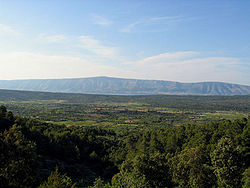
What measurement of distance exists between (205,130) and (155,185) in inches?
1382

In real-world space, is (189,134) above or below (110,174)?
above

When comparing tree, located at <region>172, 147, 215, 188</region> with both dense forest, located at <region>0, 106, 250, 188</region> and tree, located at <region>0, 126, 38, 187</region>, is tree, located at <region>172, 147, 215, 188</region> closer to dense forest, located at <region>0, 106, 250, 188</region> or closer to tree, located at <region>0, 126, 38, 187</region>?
dense forest, located at <region>0, 106, 250, 188</region>

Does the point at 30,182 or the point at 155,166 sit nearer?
the point at 30,182

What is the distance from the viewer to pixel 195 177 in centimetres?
3038

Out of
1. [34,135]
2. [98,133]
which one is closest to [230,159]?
[34,135]

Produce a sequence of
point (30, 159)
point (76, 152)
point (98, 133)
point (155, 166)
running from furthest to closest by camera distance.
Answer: point (98, 133) < point (76, 152) < point (155, 166) < point (30, 159)

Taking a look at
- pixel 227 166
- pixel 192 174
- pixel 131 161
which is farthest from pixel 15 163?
pixel 227 166

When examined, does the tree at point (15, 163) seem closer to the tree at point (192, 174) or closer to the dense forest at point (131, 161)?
the dense forest at point (131, 161)

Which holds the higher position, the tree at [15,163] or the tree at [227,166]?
the tree at [15,163]

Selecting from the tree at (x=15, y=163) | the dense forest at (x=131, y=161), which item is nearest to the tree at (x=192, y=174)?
the dense forest at (x=131, y=161)

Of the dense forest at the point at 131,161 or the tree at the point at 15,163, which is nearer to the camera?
the tree at the point at 15,163

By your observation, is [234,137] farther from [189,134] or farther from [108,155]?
[108,155]

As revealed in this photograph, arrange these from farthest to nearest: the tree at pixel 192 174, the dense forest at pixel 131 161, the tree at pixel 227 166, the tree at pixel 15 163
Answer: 1. the tree at pixel 227 166
2. the tree at pixel 192 174
3. the dense forest at pixel 131 161
4. the tree at pixel 15 163

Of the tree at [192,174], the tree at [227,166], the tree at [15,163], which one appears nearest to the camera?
the tree at [15,163]
